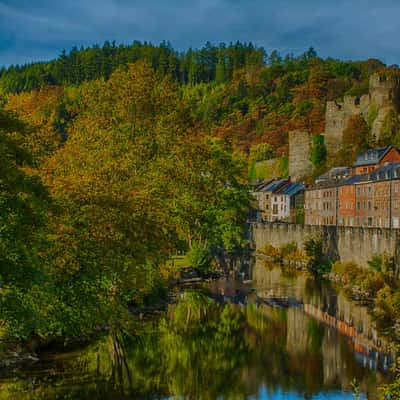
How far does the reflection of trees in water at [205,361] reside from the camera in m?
20.9

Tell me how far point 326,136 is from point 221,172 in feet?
175

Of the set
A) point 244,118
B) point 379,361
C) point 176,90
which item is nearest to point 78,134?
point 176,90

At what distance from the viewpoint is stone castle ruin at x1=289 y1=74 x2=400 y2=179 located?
287 feet

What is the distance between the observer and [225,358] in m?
25.2

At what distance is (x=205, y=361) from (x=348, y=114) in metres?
73.2

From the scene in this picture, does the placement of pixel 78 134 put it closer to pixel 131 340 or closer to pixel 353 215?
pixel 131 340

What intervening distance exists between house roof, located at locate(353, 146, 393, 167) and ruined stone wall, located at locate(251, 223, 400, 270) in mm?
13225

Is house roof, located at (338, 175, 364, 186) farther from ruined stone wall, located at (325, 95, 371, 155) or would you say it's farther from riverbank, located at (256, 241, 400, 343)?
ruined stone wall, located at (325, 95, 371, 155)

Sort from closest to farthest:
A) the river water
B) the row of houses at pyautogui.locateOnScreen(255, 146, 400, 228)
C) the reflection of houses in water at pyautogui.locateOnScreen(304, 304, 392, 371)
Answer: the river water → the reflection of houses in water at pyautogui.locateOnScreen(304, 304, 392, 371) → the row of houses at pyautogui.locateOnScreen(255, 146, 400, 228)

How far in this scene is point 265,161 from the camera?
113938mm

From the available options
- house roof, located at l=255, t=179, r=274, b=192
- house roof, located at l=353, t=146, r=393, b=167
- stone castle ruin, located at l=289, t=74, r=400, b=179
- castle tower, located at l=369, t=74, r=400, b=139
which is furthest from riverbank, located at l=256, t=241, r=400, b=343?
house roof, located at l=255, t=179, r=274, b=192

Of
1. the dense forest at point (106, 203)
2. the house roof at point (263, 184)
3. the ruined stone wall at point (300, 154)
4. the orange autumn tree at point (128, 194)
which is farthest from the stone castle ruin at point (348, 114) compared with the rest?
the orange autumn tree at point (128, 194)

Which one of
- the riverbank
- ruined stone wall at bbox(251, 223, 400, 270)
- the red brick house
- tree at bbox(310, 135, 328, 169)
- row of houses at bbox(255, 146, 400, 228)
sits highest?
tree at bbox(310, 135, 328, 169)

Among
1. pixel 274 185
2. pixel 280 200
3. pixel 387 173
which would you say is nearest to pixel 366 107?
pixel 274 185
